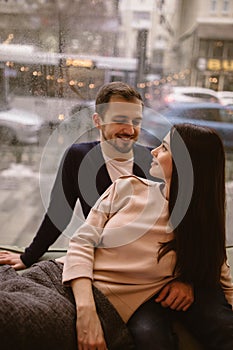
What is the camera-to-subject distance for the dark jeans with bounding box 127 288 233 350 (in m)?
1.09

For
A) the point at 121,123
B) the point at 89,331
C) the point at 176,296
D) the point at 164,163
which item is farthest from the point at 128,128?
the point at 89,331

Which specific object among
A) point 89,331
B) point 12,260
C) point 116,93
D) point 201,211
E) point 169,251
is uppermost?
point 116,93

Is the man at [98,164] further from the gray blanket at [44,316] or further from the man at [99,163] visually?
the gray blanket at [44,316]

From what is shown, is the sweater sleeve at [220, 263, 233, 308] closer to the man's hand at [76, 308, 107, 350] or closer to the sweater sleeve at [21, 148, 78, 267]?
the man's hand at [76, 308, 107, 350]

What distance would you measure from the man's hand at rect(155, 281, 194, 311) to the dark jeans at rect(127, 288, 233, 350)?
2 cm

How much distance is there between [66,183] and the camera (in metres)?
1.55

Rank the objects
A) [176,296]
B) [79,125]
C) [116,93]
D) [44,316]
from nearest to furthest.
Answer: [44,316] < [176,296] < [116,93] < [79,125]

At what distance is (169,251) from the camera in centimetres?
118

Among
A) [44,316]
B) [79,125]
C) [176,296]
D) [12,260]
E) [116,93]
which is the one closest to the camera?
[44,316]

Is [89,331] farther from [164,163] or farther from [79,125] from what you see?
[79,125]

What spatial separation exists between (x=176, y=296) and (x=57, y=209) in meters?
0.61

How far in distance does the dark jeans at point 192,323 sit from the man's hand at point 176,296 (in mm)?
16

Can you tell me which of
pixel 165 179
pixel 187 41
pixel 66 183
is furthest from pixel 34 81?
pixel 165 179

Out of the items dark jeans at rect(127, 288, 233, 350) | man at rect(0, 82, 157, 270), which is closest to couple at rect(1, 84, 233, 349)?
dark jeans at rect(127, 288, 233, 350)
